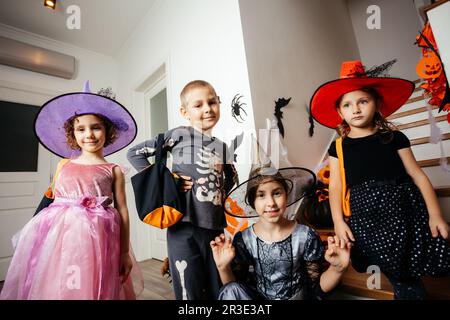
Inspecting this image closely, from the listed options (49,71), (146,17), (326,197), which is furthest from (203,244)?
(146,17)

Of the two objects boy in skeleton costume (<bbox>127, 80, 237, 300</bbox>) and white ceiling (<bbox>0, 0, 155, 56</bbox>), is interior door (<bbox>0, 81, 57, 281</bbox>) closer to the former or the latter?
white ceiling (<bbox>0, 0, 155, 56</bbox>)

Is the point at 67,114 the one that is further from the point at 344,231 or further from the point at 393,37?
the point at 393,37

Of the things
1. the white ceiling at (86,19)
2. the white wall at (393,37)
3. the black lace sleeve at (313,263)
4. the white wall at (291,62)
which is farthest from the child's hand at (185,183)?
the white wall at (393,37)

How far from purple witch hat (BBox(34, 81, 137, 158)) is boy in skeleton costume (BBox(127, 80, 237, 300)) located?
0.57ft

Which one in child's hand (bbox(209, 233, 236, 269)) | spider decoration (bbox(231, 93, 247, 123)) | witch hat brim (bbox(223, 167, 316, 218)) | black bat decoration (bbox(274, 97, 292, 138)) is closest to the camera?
child's hand (bbox(209, 233, 236, 269))

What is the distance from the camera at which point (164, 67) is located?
8.62 feet

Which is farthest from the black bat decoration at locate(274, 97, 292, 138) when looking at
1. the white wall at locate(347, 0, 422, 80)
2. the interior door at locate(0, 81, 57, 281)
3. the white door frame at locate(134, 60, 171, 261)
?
the white wall at locate(347, 0, 422, 80)

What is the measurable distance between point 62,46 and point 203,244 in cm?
337

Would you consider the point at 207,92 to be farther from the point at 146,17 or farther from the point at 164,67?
the point at 146,17

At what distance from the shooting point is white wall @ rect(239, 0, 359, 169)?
180 cm

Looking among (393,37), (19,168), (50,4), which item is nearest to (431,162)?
(393,37)

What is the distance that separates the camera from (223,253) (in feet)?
2.80

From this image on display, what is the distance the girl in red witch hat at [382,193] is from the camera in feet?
2.72

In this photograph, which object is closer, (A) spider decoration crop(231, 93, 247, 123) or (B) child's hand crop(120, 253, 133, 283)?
(B) child's hand crop(120, 253, 133, 283)
